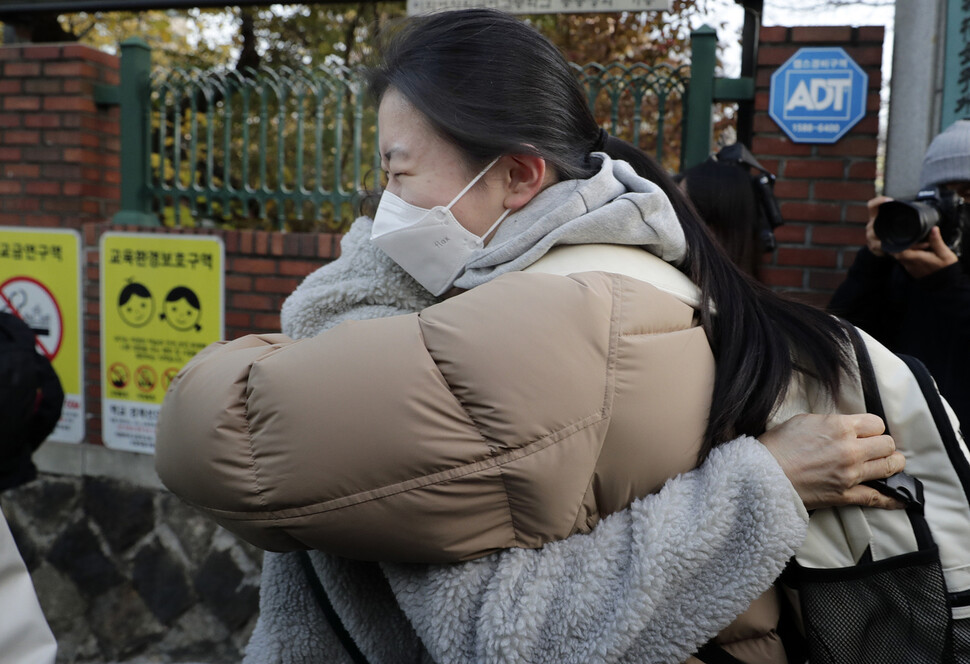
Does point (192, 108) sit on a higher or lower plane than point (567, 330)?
higher

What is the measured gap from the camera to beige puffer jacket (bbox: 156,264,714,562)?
0.86 meters

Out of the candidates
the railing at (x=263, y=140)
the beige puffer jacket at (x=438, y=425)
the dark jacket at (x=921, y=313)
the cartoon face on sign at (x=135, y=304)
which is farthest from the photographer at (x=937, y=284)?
the cartoon face on sign at (x=135, y=304)

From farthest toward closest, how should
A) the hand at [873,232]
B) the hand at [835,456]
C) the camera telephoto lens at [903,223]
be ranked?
the hand at [873,232] < the camera telephoto lens at [903,223] < the hand at [835,456]

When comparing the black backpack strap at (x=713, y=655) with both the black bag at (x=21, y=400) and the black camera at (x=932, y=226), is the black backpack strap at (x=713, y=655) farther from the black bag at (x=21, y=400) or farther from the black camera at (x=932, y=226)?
the black bag at (x=21, y=400)

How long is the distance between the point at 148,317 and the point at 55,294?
→ 0.56 metres

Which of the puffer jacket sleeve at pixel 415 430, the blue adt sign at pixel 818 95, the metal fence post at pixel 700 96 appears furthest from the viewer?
the metal fence post at pixel 700 96

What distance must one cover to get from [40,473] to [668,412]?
4.02 m

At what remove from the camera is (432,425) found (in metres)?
0.86

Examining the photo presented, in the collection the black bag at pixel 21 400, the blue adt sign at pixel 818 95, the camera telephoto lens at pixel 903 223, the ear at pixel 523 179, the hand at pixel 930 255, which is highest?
the blue adt sign at pixel 818 95

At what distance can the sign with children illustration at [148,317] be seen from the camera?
3.80m

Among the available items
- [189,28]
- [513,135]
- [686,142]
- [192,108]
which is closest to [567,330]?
[513,135]

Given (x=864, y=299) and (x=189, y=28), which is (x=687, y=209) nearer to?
(x=864, y=299)

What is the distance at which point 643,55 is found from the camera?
532 centimetres

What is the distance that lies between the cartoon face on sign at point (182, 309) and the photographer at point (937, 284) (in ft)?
9.21
